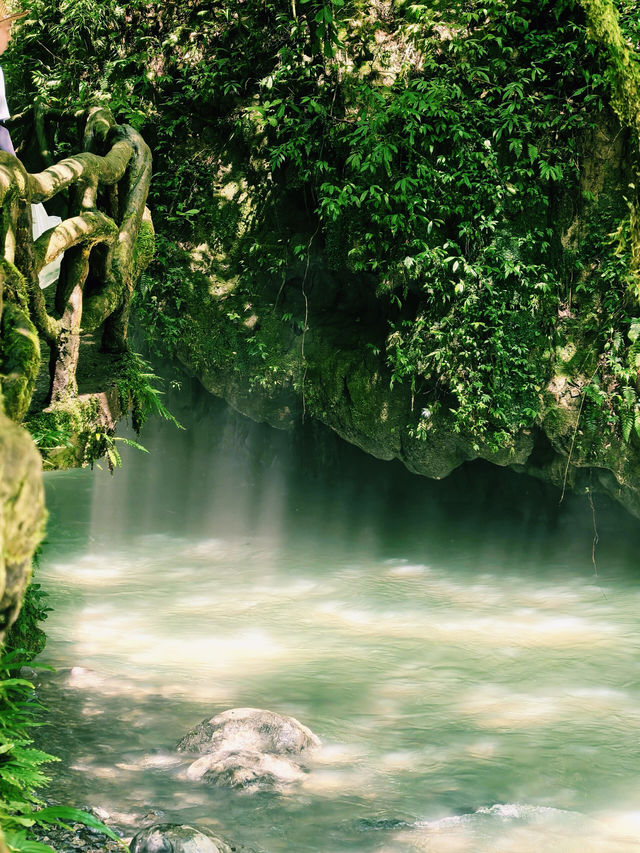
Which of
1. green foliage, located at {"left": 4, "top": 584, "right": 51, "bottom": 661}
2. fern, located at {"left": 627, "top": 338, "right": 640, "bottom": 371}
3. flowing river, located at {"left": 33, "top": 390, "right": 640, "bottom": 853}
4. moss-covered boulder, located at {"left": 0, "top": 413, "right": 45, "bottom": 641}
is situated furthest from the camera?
fern, located at {"left": 627, "top": 338, "right": 640, "bottom": 371}

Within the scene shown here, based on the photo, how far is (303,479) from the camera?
10625 millimetres

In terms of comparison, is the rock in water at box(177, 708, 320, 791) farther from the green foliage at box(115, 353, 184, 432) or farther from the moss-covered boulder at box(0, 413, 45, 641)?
the moss-covered boulder at box(0, 413, 45, 641)

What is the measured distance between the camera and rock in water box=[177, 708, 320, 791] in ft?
14.9

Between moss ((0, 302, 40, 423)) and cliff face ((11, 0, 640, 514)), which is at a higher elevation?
cliff face ((11, 0, 640, 514))

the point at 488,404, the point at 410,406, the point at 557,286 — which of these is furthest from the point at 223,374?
the point at 557,286

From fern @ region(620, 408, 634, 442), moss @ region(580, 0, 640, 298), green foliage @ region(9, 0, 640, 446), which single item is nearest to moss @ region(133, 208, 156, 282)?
green foliage @ region(9, 0, 640, 446)

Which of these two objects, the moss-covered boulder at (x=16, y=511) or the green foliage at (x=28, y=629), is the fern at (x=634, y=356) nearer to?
the green foliage at (x=28, y=629)

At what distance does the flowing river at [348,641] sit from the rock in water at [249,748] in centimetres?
12

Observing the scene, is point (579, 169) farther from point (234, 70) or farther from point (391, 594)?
point (391, 594)

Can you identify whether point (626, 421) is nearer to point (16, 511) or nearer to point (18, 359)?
point (18, 359)

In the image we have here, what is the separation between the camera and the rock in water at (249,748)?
4.55 m

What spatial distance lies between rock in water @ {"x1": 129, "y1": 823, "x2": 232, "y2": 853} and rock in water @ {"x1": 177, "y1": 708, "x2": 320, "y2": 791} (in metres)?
0.84

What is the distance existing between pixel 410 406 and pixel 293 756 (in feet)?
12.9

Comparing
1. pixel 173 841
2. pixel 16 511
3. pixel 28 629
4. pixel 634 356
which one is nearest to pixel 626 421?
pixel 634 356
